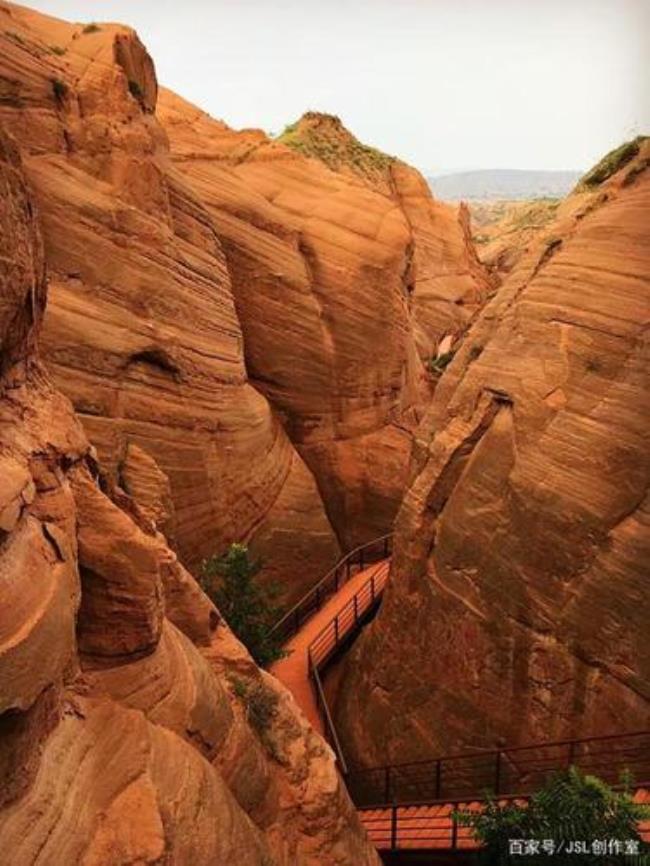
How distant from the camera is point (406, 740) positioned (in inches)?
465

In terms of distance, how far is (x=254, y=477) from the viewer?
16.5m

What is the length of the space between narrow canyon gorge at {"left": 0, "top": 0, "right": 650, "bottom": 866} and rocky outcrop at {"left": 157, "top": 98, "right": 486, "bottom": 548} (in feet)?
0.32

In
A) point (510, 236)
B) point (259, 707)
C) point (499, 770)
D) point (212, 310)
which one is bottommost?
point (499, 770)

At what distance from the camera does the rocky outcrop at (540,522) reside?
30.6 ft

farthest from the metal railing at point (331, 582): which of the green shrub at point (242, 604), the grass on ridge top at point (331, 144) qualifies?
the grass on ridge top at point (331, 144)

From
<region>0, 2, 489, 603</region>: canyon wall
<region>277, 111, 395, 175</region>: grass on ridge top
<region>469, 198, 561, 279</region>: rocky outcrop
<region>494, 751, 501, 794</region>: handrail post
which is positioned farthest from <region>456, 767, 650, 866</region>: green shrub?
<region>469, 198, 561, 279</region>: rocky outcrop

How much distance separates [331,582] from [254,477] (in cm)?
466

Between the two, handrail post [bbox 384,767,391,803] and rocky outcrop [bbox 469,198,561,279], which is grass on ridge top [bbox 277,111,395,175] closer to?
rocky outcrop [bbox 469,198,561,279]

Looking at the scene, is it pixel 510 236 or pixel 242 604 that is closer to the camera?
pixel 242 604

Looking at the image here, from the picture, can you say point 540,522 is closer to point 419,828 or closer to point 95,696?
point 419,828

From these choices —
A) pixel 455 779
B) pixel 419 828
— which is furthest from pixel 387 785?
pixel 419 828

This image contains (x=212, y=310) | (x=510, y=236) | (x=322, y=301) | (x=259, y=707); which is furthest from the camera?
(x=510, y=236)

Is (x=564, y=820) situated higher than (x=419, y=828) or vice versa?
A: (x=564, y=820)

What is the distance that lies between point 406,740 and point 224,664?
4.68 metres
